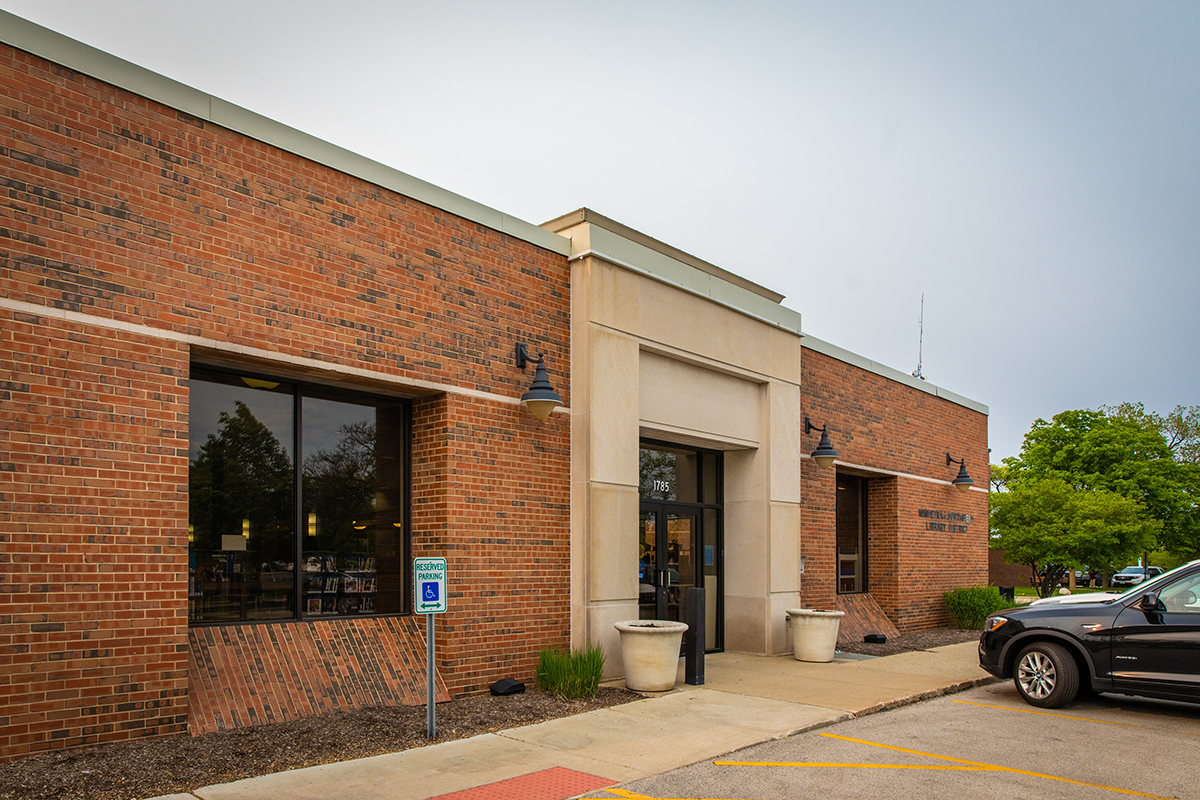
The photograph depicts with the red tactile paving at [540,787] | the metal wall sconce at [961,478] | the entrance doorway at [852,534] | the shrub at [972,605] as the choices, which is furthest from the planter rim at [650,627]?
the metal wall sconce at [961,478]

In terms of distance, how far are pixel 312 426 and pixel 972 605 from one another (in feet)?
49.1

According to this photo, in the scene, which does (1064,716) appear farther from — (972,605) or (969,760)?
(972,605)

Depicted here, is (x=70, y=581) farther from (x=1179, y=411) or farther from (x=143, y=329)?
(x=1179, y=411)

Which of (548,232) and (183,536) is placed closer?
(183,536)

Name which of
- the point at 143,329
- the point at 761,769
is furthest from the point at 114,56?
the point at 761,769

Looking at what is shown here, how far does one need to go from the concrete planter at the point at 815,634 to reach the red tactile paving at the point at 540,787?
7237mm

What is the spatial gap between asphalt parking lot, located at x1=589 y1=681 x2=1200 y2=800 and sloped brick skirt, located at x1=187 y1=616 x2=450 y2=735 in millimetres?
3282

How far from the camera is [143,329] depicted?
747cm

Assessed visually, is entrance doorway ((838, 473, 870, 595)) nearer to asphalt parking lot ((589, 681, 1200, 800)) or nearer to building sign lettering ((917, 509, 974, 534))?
building sign lettering ((917, 509, 974, 534))

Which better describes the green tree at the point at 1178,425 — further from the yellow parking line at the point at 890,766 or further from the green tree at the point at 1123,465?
the yellow parking line at the point at 890,766

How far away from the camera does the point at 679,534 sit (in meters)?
13.8


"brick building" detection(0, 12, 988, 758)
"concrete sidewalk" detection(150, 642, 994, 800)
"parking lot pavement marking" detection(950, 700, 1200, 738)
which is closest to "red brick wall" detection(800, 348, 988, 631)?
"brick building" detection(0, 12, 988, 758)

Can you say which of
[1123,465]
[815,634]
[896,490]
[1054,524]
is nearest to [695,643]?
[815,634]

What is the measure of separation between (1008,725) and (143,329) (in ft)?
28.5
